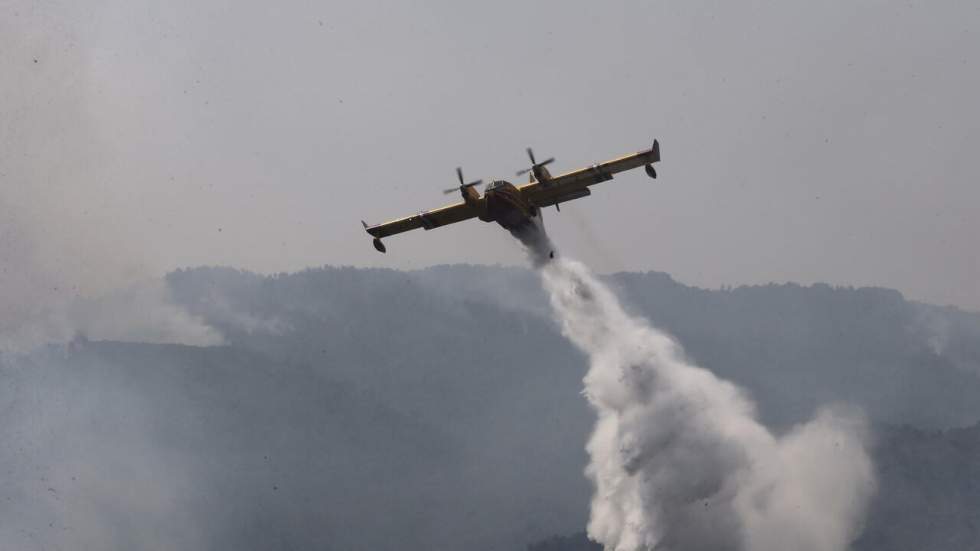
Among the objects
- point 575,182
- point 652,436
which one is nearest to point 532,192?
point 575,182

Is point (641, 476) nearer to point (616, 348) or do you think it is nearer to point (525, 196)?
point (616, 348)

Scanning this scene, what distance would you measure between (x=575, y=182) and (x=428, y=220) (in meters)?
13.1

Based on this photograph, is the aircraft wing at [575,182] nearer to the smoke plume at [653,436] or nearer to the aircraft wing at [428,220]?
the aircraft wing at [428,220]

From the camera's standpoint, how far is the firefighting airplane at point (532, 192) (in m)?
69.2

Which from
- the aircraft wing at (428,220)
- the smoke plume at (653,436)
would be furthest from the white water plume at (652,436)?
the aircraft wing at (428,220)

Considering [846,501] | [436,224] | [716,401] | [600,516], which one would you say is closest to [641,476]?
[600,516]

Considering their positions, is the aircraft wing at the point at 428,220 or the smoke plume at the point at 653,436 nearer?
the aircraft wing at the point at 428,220

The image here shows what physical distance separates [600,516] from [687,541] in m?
8.28

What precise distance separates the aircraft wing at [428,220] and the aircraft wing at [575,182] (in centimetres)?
489

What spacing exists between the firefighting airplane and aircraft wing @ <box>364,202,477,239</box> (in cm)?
8

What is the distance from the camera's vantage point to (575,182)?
238 ft

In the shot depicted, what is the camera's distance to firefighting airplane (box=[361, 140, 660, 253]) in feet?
227

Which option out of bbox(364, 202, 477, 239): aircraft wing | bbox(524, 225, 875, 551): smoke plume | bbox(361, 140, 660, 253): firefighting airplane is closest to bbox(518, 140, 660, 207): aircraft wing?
bbox(361, 140, 660, 253): firefighting airplane

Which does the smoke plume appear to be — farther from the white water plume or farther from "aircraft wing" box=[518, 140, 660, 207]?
"aircraft wing" box=[518, 140, 660, 207]
